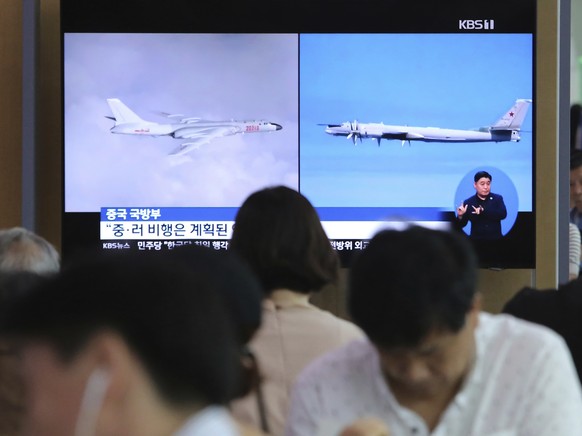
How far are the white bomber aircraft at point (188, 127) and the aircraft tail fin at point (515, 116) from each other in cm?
104

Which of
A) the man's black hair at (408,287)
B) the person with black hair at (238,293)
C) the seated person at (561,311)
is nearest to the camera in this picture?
the person with black hair at (238,293)

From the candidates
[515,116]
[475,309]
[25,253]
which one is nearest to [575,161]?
[515,116]

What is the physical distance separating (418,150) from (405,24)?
60 cm

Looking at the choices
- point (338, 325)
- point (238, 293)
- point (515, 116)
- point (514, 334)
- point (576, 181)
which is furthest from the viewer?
point (576, 181)

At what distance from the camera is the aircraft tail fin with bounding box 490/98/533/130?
14.5 ft

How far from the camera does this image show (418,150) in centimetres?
446

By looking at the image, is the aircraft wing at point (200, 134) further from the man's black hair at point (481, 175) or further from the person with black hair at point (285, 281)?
the person with black hair at point (285, 281)

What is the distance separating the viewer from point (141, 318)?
851mm

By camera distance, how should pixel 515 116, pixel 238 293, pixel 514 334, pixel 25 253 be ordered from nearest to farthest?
pixel 238 293
pixel 514 334
pixel 25 253
pixel 515 116

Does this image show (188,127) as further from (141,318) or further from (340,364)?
(141,318)

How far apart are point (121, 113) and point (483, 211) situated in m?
1.78

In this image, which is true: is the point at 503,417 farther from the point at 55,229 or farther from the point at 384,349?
the point at 55,229

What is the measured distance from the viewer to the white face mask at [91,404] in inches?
33.0

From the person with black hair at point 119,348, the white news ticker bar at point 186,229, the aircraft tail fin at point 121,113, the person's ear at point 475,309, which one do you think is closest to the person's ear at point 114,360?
the person with black hair at point 119,348
